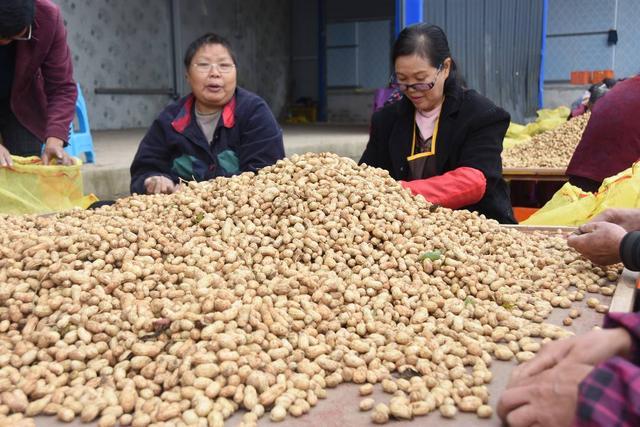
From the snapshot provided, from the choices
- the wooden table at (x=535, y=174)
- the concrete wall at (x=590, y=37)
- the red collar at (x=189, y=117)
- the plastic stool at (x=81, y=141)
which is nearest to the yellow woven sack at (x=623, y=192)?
the wooden table at (x=535, y=174)

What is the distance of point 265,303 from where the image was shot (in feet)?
4.02

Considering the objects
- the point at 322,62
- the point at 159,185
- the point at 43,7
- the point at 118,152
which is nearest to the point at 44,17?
the point at 43,7

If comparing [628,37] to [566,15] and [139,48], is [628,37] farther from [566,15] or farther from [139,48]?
[139,48]

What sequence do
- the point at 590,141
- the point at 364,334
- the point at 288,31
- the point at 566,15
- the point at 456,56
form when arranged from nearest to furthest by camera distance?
the point at 364,334
the point at 590,141
the point at 456,56
the point at 566,15
the point at 288,31

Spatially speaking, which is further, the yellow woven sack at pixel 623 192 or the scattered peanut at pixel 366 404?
the yellow woven sack at pixel 623 192

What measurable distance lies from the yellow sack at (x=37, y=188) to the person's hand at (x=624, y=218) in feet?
5.96

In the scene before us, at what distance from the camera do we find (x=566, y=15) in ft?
30.9

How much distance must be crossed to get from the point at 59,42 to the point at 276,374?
218 centimetres

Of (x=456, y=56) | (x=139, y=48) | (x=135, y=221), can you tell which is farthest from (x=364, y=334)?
(x=139, y=48)

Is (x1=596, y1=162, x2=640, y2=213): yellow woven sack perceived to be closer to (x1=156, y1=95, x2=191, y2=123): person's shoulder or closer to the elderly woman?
the elderly woman

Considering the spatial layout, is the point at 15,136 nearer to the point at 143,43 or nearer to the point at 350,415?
the point at 350,415

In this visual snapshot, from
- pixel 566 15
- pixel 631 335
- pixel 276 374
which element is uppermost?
pixel 566 15

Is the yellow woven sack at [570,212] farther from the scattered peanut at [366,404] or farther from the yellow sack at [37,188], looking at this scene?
the yellow sack at [37,188]

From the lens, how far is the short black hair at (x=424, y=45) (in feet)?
7.71
